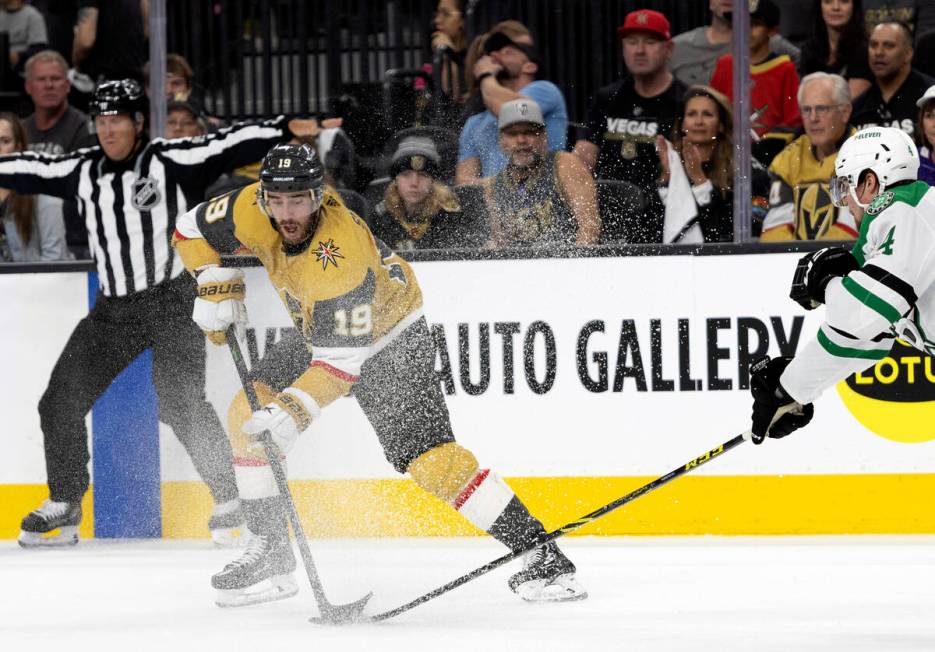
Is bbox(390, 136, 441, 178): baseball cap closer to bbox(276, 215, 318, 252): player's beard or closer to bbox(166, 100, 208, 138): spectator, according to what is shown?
bbox(166, 100, 208, 138): spectator

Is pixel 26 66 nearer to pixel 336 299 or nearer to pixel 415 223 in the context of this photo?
pixel 415 223

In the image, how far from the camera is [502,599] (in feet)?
13.7

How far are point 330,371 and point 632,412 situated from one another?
134cm

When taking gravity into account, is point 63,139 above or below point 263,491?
above

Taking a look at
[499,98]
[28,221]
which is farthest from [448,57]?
[28,221]

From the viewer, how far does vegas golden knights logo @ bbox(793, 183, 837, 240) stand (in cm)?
500

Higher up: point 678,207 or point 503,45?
point 503,45

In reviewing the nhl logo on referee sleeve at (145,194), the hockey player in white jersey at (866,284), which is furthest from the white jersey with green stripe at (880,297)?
the nhl logo on referee sleeve at (145,194)

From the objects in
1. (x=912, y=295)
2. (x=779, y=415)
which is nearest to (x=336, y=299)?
(x=779, y=415)

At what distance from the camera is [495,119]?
5207 millimetres

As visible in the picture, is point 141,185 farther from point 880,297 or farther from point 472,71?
point 880,297

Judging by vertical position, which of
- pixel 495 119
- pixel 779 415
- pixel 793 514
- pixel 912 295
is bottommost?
pixel 793 514

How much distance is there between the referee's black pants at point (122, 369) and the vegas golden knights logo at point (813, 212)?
192 cm

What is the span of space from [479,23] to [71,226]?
4.98ft
